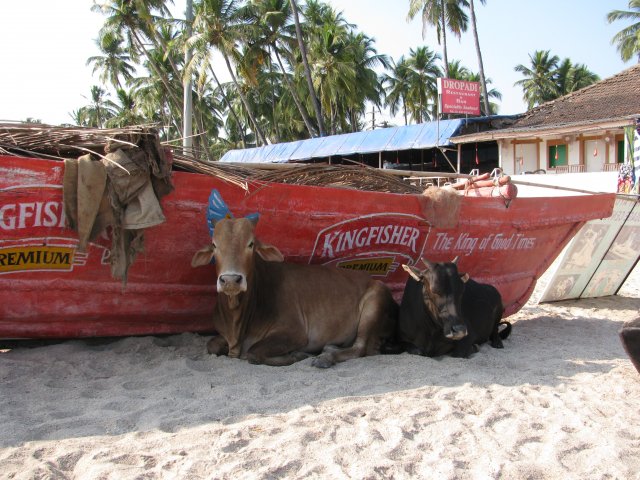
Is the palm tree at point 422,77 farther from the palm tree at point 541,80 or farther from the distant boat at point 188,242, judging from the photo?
the distant boat at point 188,242

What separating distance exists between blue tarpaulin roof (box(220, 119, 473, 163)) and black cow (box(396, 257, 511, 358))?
15.6 m

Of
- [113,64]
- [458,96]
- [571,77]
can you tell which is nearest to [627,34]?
[571,77]

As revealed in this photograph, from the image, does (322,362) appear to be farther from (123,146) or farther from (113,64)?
(113,64)

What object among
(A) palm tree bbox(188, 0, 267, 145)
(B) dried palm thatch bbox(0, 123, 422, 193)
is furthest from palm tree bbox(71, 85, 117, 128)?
(B) dried palm thatch bbox(0, 123, 422, 193)

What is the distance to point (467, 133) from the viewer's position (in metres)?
23.3

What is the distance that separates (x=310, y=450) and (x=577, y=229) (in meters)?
6.22

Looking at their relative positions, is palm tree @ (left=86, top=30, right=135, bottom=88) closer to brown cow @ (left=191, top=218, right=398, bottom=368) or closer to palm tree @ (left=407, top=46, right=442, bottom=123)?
palm tree @ (left=407, top=46, right=442, bottom=123)

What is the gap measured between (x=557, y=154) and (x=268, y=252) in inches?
756

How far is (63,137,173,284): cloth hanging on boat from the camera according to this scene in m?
4.45

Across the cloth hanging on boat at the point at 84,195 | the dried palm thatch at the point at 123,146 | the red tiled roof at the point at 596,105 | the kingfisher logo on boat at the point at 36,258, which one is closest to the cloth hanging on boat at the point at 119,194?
the cloth hanging on boat at the point at 84,195

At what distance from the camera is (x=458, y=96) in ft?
82.2

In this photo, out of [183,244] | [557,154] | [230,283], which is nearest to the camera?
[230,283]

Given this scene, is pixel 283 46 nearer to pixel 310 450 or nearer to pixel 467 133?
pixel 467 133

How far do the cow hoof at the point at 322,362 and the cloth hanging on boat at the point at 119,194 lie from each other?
5.59ft
